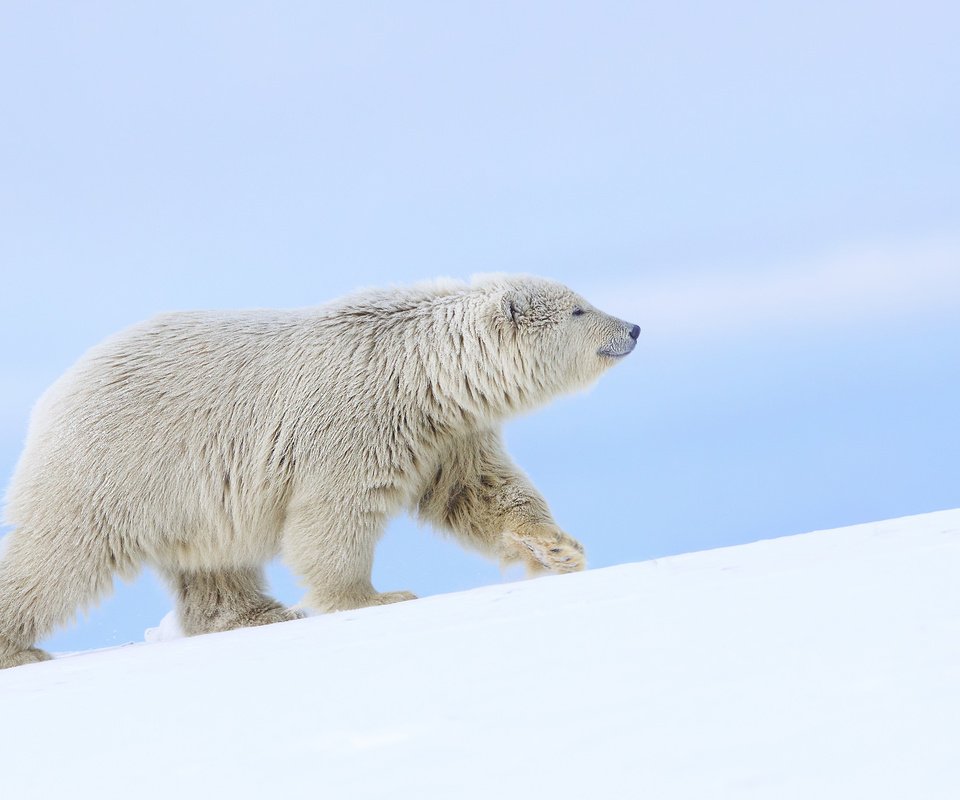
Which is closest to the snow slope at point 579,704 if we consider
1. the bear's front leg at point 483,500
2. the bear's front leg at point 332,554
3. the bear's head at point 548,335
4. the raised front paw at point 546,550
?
the bear's front leg at point 332,554

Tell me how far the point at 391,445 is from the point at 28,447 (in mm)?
2100

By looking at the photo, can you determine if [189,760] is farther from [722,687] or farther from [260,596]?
[260,596]

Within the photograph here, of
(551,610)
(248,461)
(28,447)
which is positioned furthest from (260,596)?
(551,610)

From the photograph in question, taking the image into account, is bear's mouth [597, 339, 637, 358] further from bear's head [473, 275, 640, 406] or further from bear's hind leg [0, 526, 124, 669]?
bear's hind leg [0, 526, 124, 669]

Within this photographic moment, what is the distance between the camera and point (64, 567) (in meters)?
5.96

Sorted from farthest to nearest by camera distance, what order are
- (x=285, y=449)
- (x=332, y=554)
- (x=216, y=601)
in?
(x=216, y=601)
(x=285, y=449)
(x=332, y=554)

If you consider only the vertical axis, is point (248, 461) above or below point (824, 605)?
above

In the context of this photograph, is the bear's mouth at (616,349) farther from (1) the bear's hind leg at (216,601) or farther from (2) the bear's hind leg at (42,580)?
(2) the bear's hind leg at (42,580)

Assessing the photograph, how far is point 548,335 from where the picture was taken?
669cm

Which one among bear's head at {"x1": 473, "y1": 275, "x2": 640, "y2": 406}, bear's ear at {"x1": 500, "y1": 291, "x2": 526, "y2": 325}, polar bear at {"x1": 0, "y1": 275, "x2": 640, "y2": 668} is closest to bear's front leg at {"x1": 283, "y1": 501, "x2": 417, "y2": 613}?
polar bear at {"x1": 0, "y1": 275, "x2": 640, "y2": 668}

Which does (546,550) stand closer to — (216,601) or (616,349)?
(616,349)

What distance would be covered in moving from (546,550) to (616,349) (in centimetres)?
138

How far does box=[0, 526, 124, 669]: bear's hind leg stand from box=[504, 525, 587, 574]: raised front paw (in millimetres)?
2187

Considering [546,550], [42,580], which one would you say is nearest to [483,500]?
[546,550]
